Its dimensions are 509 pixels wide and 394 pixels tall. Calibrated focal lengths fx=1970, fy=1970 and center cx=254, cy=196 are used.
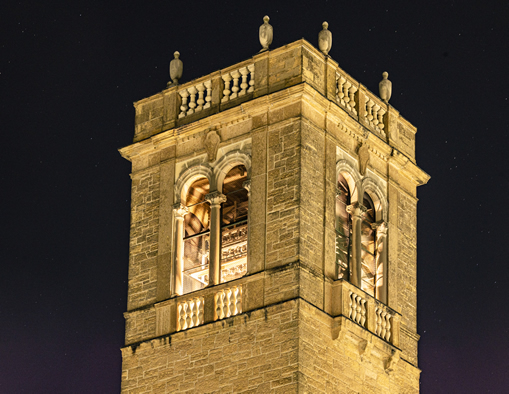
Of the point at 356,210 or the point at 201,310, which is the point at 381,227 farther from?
the point at 201,310

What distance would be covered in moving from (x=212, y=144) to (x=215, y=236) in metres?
2.34

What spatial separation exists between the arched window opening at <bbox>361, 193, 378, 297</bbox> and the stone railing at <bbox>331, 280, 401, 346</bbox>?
4.30 feet

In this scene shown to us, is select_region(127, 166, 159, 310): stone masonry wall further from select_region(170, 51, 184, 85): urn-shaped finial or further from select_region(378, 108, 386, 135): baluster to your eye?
select_region(378, 108, 386, 135): baluster

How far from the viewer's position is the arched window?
153 ft

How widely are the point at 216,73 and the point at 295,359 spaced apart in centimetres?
830

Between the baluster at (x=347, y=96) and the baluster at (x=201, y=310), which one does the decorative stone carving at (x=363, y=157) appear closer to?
the baluster at (x=347, y=96)

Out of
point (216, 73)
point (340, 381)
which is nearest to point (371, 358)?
point (340, 381)

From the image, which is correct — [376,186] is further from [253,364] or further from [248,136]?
[253,364]

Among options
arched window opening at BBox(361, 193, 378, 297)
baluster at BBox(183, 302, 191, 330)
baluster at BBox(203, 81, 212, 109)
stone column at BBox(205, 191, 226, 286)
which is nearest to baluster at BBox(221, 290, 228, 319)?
stone column at BBox(205, 191, 226, 286)

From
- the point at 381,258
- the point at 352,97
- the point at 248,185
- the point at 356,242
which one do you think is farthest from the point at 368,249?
the point at 248,185

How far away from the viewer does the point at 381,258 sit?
4631 centimetres

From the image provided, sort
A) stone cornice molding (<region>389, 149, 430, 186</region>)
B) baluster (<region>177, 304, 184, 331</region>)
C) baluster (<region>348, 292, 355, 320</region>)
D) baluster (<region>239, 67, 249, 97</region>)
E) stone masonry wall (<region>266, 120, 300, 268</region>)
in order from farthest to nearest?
stone cornice molding (<region>389, 149, 430, 186</region>)
baluster (<region>239, 67, 249, 97</region>)
baluster (<region>177, 304, 184, 331</region>)
baluster (<region>348, 292, 355, 320</region>)
stone masonry wall (<region>266, 120, 300, 268</region>)

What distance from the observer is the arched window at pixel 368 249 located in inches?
1832

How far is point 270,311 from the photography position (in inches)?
1684
